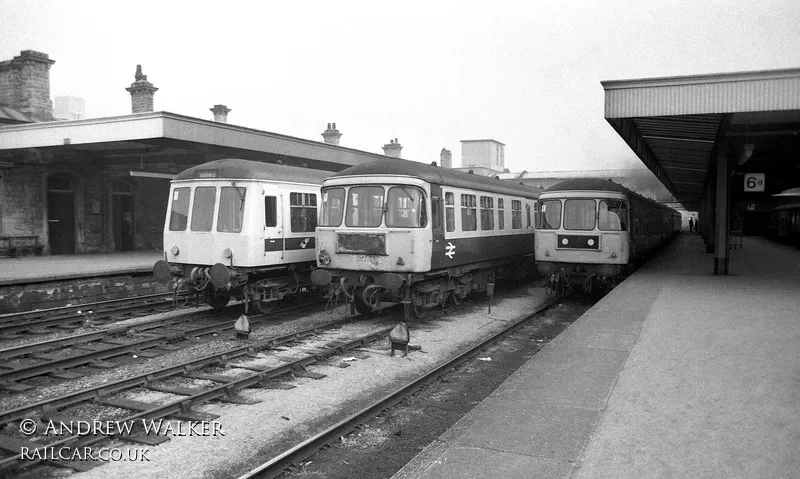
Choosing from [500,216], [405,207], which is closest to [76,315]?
[405,207]

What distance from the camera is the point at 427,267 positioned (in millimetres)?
11352

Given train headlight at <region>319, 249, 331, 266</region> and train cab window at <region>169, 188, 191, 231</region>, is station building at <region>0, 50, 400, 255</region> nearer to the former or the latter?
train cab window at <region>169, 188, 191, 231</region>

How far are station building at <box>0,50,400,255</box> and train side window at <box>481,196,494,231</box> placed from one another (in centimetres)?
809

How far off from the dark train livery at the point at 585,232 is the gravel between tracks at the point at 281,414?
4.78 metres

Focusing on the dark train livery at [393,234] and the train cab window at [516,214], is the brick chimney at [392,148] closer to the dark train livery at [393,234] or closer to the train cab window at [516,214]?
the train cab window at [516,214]

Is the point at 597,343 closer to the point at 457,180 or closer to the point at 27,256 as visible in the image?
the point at 457,180

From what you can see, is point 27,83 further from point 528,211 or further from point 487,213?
point 528,211

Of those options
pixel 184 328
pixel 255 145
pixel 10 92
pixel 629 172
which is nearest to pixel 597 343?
pixel 184 328

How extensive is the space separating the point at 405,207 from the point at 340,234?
1418 millimetres

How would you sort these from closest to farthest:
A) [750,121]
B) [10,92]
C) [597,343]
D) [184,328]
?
[597,343]
[184,328]
[750,121]
[10,92]

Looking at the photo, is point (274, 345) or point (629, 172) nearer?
point (274, 345)

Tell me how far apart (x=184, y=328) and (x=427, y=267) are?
4634 mm

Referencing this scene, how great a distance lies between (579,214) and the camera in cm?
1462

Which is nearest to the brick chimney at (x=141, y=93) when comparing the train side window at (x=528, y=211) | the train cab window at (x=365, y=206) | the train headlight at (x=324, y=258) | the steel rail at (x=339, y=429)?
the train headlight at (x=324, y=258)
